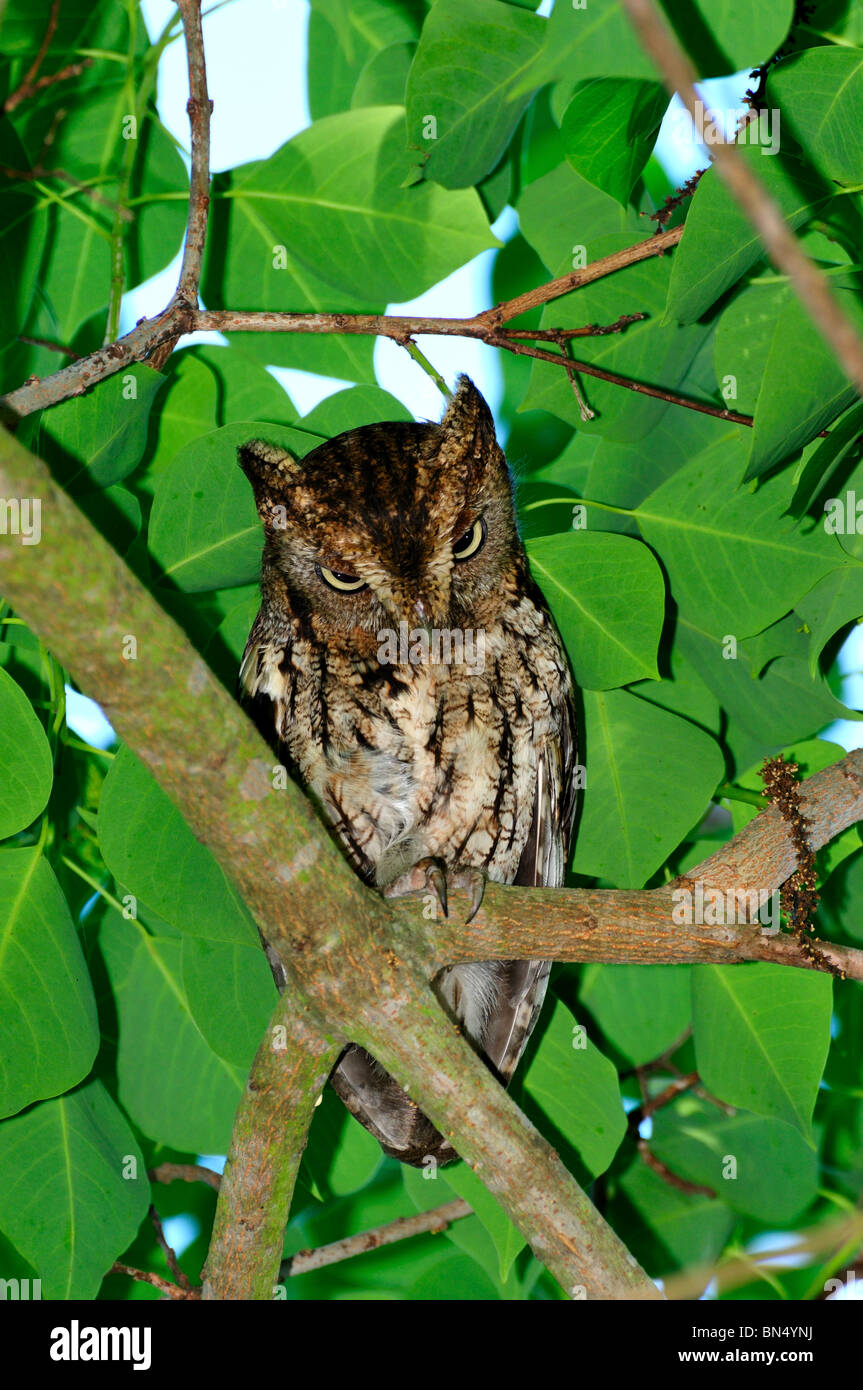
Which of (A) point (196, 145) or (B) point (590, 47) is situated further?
(A) point (196, 145)

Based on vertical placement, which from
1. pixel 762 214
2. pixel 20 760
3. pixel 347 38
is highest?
pixel 347 38

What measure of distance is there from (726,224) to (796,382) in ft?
0.78

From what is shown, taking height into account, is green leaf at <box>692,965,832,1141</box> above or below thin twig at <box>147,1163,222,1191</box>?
above

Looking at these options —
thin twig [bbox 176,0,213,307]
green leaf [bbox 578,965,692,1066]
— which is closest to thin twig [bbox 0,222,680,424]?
thin twig [bbox 176,0,213,307]

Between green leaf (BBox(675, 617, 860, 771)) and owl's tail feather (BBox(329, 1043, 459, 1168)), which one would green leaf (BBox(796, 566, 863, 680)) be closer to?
green leaf (BBox(675, 617, 860, 771))

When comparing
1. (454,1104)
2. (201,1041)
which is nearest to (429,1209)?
(201,1041)

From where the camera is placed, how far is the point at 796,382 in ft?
4.63

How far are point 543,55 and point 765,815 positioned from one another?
3.60 feet

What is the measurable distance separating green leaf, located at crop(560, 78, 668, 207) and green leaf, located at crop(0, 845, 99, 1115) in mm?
1360

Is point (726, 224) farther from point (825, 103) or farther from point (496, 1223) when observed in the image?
point (496, 1223)

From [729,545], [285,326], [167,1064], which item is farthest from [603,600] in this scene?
[167,1064]

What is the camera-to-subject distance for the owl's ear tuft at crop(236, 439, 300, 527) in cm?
187

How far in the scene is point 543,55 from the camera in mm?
1159

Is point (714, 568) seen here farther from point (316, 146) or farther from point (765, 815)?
point (316, 146)
